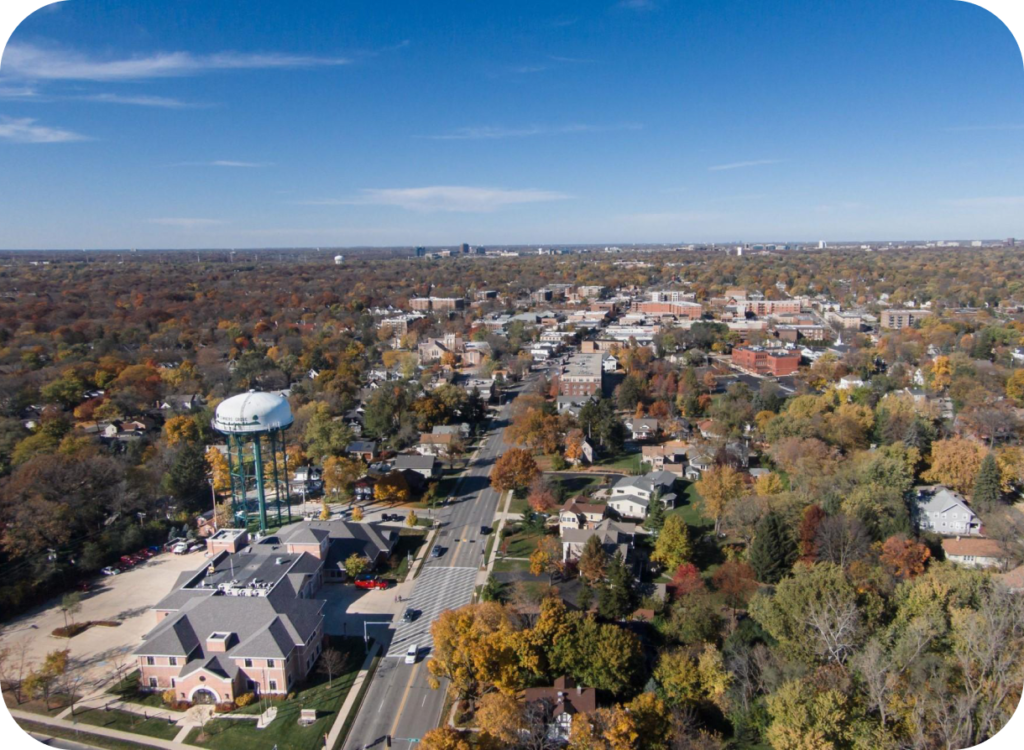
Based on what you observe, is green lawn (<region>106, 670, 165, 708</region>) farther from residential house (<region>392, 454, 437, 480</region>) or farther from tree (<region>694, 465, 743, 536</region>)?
tree (<region>694, 465, 743, 536</region>)

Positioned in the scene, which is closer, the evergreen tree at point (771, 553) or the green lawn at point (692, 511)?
the evergreen tree at point (771, 553)

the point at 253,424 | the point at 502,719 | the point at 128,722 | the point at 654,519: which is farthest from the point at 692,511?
the point at 128,722

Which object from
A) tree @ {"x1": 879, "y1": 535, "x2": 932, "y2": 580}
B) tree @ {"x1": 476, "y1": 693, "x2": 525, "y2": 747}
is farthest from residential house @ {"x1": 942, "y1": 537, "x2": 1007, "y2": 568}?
tree @ {"x1": 476, "y1": 693, "x2": 525, "y2": 747}

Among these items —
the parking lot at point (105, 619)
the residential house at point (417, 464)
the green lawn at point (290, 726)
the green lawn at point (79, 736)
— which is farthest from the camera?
the residential house at point (417, 464)

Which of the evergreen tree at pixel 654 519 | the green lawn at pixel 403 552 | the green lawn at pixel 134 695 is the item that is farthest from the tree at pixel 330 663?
the evergreen tree at pixel 654 519

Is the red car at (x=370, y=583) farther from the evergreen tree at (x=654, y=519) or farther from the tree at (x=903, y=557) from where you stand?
the tree at (x=903, y=557)

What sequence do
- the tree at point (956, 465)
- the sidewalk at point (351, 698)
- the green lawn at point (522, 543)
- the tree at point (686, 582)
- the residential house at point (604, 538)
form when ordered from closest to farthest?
the sidewalk at point (351, 698)
the tree at point (686, 582)
the residential house at point (604, 538)
the green lawn at point (522, 543)
the tree at point (956, 465)
